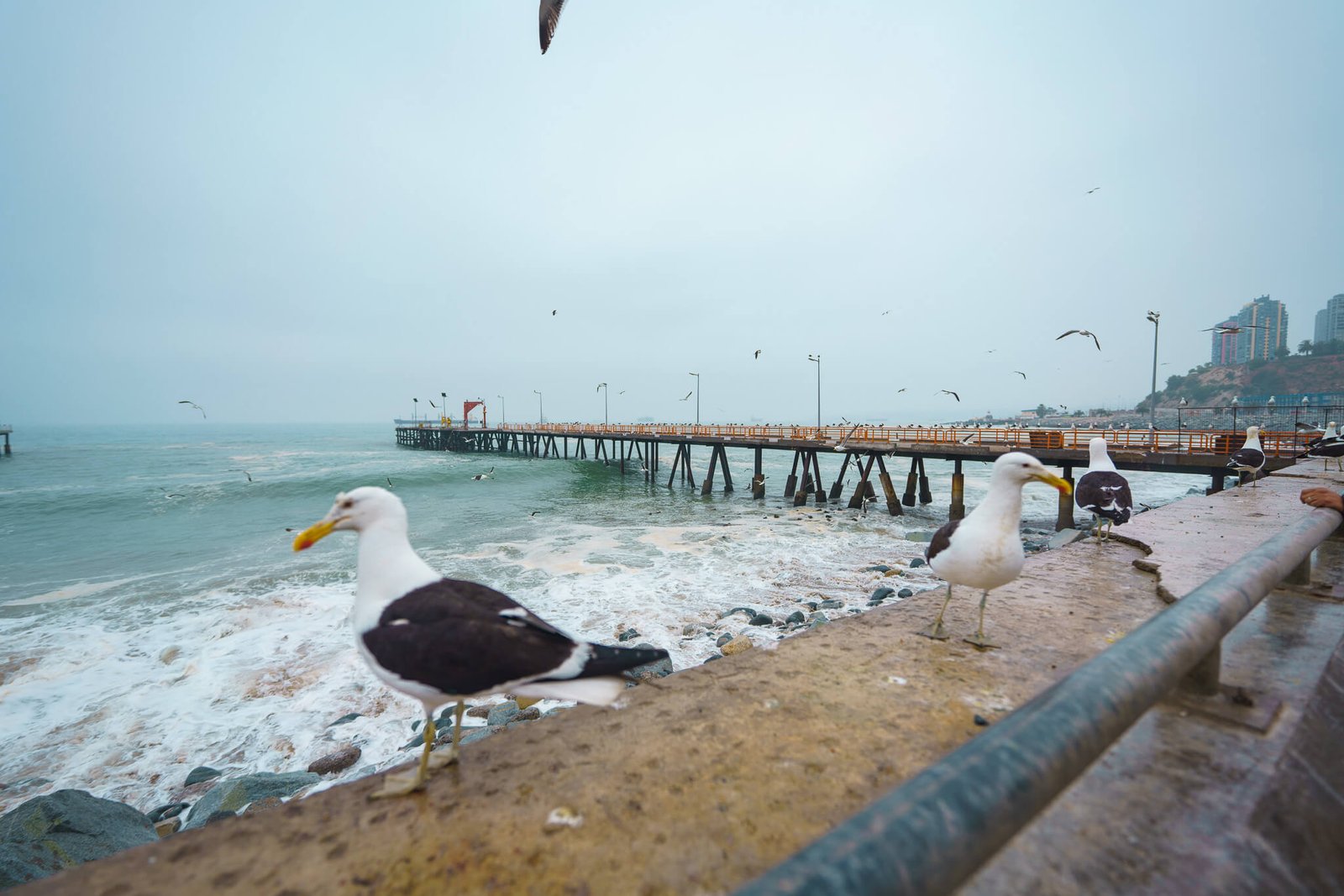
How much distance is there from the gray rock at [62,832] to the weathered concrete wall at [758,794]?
3382 mm

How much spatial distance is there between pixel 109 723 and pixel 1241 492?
610 inches

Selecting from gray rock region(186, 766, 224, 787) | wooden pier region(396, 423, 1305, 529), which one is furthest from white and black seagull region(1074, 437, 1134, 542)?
gray rock region(186, 766, 224, 787)

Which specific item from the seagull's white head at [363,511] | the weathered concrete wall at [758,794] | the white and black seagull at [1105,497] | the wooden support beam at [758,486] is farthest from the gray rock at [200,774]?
the wooden support beam at [758,486]

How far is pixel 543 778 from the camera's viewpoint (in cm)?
195

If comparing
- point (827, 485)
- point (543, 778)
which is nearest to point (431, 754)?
point (543, 778)

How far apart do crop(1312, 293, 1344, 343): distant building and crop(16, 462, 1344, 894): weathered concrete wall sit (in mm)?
141638

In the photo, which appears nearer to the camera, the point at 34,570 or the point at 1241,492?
the point at 1241,492

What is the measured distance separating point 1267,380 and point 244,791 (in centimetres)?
11939

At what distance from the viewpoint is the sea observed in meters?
6.04

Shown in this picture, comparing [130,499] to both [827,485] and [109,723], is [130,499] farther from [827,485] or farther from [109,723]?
[827,485]

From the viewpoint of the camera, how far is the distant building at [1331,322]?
94.5 metres

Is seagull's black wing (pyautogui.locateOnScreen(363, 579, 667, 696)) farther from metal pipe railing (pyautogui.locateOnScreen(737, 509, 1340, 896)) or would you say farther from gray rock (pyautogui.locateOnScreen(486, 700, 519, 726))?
gray rock (pyautogui.locateOnScreen(486, 700, 519, 726))

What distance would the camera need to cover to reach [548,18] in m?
5.61

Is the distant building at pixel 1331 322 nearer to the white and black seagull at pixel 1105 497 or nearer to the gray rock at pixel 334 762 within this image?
the white and black seagull at pixel 1105 497
